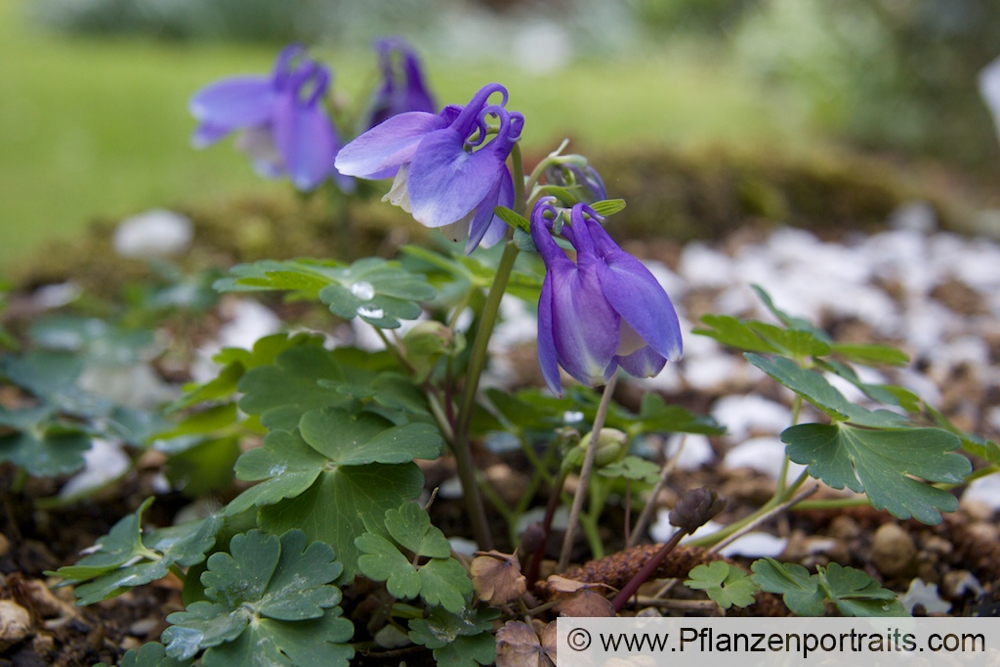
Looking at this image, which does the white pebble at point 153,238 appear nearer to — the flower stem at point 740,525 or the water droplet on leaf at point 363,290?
the water droplet on leaf at point 363,290

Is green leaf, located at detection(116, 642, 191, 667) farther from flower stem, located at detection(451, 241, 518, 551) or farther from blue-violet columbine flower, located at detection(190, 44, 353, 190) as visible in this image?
blue-violet columbine flower, located at detection(190, 44, 353, 190)

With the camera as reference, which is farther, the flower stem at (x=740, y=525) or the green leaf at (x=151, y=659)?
the flower stem at (x=740, y=525)

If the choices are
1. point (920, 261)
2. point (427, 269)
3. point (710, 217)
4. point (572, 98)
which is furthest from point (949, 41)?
point (427, 269)

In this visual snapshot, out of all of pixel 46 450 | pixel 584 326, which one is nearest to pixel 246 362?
pixel 46 450

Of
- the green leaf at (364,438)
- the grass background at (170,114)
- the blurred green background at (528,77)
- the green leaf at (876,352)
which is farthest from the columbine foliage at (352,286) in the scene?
the blurred green background at (528,77)

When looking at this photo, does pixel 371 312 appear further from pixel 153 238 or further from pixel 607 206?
pixel 153 238

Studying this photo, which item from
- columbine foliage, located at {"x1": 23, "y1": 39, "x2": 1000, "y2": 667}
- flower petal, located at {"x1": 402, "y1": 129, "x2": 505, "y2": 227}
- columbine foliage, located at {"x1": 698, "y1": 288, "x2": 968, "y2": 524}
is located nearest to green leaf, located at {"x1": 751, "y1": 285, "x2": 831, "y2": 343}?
columbine foliage, located at {"x1": 23, "y1": 39, "x2": 1000, "y2": 667}
